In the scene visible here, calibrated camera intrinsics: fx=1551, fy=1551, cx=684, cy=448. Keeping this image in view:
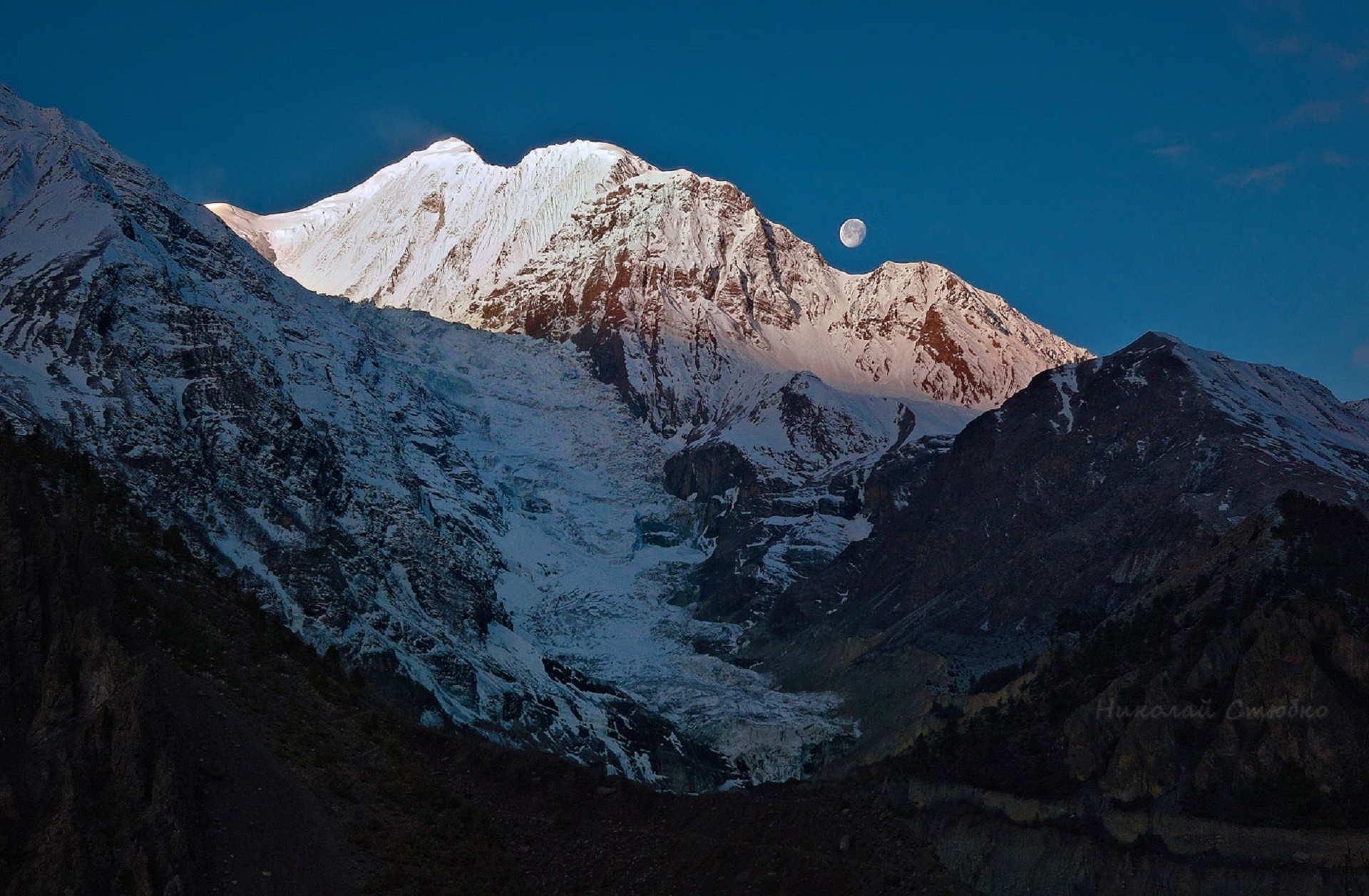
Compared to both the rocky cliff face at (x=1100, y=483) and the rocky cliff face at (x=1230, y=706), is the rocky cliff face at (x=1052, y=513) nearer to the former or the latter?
the rocky cliff face at (x=1100, y=483)

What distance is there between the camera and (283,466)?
128m

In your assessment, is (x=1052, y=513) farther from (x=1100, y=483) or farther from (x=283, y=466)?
(x=283, y=466)

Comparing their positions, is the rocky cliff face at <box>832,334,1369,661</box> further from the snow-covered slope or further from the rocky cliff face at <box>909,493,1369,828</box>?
the rocky cliff face at <box>909,493,1369,828</box>

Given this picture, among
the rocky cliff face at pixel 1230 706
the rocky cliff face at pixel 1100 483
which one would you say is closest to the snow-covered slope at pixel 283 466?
the rocky cliff face at pixel 1100 483

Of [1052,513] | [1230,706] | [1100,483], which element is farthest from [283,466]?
[1230,706]

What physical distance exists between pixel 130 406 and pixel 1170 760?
7477 centimetres

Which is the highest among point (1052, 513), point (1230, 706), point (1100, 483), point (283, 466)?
point (1100, 483)

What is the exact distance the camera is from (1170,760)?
2217 inches

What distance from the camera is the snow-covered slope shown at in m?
107

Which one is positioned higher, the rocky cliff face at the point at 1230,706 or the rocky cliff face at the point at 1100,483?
the rocky cliff face at the point at 1100,483

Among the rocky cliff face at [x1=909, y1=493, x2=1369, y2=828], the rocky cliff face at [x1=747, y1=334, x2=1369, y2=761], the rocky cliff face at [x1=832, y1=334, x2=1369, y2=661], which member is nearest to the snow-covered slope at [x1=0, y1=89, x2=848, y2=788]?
the rocky cliff face at [x1=747, y1=334, x2=1369, y2=761]

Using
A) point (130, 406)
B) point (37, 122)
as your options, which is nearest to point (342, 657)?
point (130, 406)

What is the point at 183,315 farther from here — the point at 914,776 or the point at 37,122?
the point at 914,776

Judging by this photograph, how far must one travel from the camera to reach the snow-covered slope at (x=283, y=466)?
107m
